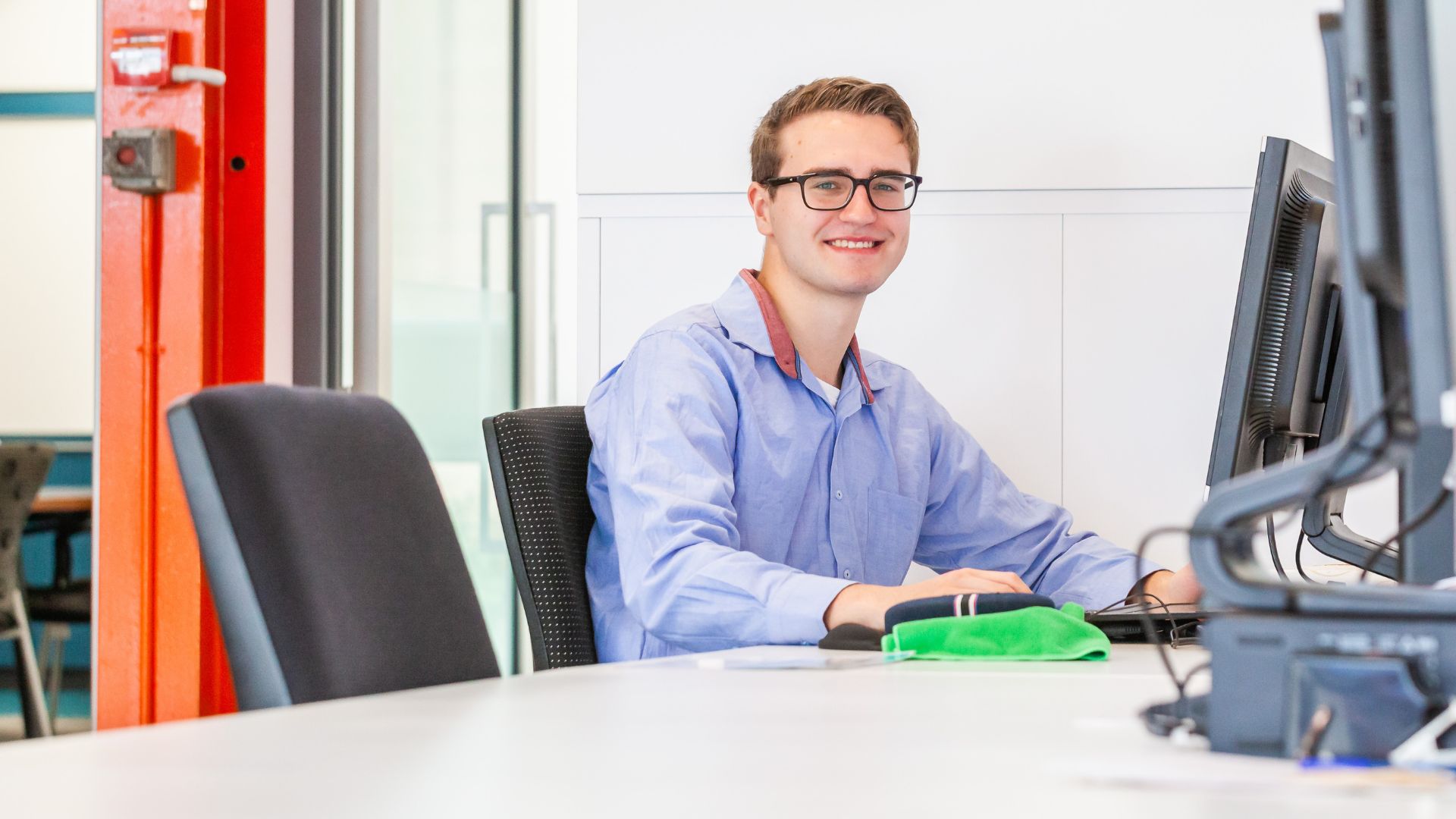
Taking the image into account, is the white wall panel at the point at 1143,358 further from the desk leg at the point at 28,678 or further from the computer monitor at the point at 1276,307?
the desk leg at the point at 28,678

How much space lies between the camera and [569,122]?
3.37 meters

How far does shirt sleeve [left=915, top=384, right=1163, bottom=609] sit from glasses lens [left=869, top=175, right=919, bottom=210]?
0.30m

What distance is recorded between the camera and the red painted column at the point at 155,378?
8.07ft

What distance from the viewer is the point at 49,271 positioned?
261 cm

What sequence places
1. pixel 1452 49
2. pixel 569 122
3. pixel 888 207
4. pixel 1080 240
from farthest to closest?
pixel 569 122
pixel 1080 240
pixel 888 207
pixel 1452 49

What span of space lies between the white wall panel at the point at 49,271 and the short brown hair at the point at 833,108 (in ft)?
4.69

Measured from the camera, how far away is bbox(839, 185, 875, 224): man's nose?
187cm

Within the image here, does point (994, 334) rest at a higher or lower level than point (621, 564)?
higher

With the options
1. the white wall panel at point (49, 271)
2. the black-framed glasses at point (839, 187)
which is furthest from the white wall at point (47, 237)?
the black-framed glasses at point (839, 187)

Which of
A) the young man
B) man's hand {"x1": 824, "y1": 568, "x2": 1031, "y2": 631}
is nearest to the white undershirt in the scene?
the young man

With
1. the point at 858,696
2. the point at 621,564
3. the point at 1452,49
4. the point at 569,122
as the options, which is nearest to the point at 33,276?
the point at 569,122

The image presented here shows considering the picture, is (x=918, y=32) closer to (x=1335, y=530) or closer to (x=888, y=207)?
(x=888, y=207)

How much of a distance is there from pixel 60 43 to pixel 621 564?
1.82m

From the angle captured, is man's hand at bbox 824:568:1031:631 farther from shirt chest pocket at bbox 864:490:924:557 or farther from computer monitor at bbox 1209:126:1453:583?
shirt chest pocket at bbox 864:490:924:557
